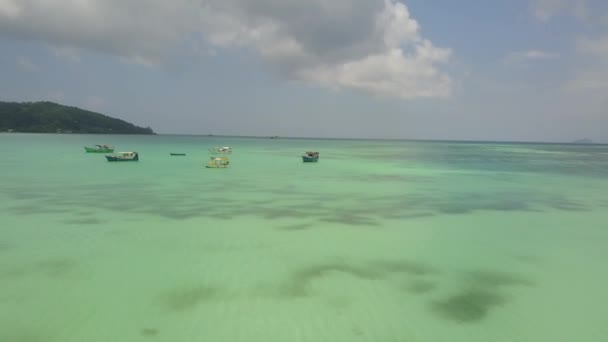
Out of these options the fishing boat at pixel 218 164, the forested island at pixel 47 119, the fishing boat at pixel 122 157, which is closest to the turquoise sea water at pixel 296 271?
the fishing boat at pixel 218 164

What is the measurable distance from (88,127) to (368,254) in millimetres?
193750

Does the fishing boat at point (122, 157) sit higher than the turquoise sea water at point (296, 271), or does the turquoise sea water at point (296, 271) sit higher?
the fishing boat at point (122, 157)

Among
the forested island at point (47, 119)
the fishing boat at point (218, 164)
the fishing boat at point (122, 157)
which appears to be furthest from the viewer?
the forested island at point (47, 119)

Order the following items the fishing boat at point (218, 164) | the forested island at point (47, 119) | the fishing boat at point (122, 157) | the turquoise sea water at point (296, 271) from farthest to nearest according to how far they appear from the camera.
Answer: the forested island at point (47, 119) < the fishing boat at point (122, 157) < the fishing boat at point (218, 164) < the turquoise sea water at point (296, 271)

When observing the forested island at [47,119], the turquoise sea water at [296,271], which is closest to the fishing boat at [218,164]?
the turquoise sea water at [296,271]

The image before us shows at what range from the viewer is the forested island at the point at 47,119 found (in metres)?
151

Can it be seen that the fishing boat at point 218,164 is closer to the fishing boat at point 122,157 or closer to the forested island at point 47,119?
the fishing boat at point 122,157

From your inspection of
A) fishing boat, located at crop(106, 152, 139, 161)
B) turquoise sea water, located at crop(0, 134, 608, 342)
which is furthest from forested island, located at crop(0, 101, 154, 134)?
turquoise sea water, located at crop(0, 134, 608, 342)

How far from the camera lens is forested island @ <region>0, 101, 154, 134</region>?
151 metres

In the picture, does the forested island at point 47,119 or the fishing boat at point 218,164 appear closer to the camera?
the fishing boat at point 218,164

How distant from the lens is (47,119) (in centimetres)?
15912

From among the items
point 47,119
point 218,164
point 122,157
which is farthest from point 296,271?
point 47,119

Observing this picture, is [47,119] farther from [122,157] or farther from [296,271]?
[296,271]

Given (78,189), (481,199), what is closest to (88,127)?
(78,189)
